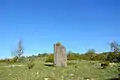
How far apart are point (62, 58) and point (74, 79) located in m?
11.0

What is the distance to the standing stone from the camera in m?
29.1

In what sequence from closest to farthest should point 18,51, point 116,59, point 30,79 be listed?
point 30,79
point 116,59
point 18,51

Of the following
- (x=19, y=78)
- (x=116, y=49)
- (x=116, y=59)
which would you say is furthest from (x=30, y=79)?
(x=116, y=49)

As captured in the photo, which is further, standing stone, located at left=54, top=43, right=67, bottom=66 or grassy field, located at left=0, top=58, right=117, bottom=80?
standing stone, located at left=54, top=43, right=67, bottom=66

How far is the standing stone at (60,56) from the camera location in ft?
95.3

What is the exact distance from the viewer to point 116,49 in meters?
52.7

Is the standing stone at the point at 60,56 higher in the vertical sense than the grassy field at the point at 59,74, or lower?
higher

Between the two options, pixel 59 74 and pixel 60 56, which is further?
pixel 60 56

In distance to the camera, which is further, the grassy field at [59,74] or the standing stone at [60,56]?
the standing stone at [60,56]

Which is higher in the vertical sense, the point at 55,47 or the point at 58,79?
the point at 55,47

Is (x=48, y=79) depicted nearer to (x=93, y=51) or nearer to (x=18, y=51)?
(x=18, y=51)

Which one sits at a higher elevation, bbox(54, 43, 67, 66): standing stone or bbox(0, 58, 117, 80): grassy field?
bbox(54, 43, 67, 66): standing stone

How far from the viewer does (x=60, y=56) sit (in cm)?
2922

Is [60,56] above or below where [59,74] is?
above
